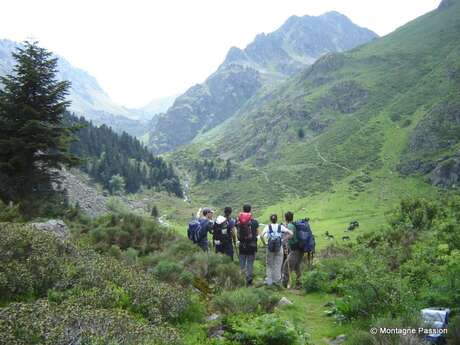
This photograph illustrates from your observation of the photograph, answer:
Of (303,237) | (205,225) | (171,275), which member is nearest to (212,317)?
(171,275)

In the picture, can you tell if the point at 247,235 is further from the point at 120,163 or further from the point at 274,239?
the point at 120,163

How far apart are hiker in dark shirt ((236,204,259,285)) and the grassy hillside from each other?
1966 inches

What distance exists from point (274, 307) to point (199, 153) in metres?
179

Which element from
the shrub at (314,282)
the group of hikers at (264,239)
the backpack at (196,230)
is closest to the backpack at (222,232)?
the group of hikers at (264,239)

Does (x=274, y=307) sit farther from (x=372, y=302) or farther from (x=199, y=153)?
(x=199, y=153)

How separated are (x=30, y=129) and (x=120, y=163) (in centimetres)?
9352

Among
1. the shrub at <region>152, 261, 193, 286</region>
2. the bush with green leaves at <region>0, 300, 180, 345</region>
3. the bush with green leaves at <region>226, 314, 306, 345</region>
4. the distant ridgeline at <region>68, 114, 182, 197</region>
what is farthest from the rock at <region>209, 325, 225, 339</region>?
the distant ridgeline at <region>68, 114, 182, 197</region>

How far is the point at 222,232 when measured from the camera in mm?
13719

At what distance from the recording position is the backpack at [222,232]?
13.6 m

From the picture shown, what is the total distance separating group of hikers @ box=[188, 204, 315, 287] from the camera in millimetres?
12562

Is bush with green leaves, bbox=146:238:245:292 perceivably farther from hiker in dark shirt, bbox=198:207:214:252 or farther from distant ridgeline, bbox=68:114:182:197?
distant ridgeline, bbox=68:114:182:197

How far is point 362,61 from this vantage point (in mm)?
188625

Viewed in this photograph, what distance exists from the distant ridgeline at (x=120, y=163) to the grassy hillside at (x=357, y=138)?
43.5 ft

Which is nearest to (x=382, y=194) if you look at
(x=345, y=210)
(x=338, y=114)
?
(x=345, y=210)
